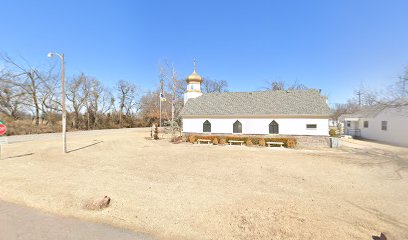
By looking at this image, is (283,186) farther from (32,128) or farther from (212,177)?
(32,128)

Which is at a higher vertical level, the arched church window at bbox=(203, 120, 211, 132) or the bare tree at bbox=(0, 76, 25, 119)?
the bare tree at bbox=(0, 76, 25, 119)

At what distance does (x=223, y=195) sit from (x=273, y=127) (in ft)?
49.6

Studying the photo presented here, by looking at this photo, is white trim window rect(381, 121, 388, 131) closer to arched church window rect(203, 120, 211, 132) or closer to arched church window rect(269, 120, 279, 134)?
arched church window rect(269, 120, 279, 134)

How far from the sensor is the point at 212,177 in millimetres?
8828

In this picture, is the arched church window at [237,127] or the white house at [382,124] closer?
the arched church window at [237,127]

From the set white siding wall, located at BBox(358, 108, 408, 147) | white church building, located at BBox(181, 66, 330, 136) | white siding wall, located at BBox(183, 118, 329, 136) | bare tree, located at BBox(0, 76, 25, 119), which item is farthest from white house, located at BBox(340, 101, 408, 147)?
bare tree, located at BBox(0, 76, 25, 119)

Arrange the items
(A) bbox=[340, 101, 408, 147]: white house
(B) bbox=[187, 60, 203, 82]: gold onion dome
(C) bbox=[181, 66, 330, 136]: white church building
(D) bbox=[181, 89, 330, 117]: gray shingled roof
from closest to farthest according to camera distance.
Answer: (C) bbox=[181, 66, 330, 136]: white church building < (D) bbox=[181, 89, 330, 117]: gray shingled roof < (A) bbox=[340, 101, 408, 147]: white house < (B) bbox=[187, 60, 203, 82]: gold onion dome

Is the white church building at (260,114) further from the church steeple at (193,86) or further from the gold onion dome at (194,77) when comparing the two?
the gold onion dome at (194,77)

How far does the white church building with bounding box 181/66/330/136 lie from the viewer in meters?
19.1

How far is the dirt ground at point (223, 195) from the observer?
472cm

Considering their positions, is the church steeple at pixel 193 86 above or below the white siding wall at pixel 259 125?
above

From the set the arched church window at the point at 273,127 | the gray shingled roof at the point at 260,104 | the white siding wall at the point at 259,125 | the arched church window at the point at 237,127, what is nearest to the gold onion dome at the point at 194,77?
the gray shingled roof at the point at 260,104

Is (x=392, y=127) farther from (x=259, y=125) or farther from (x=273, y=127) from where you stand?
(x=259, y=125)

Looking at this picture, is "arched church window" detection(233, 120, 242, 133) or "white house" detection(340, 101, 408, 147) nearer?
"arched church window" detection(233, 120, 242, 133)
